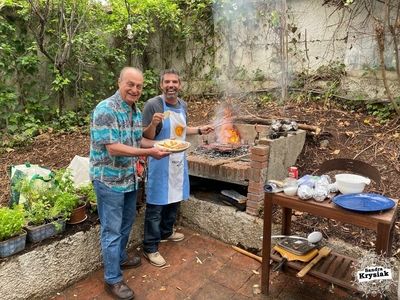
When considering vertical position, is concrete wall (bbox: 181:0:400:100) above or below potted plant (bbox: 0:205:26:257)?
above

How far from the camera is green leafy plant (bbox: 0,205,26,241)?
2.54m

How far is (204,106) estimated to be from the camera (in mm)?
7305

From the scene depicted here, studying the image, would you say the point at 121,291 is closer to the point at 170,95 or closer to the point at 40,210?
the point at 40,210

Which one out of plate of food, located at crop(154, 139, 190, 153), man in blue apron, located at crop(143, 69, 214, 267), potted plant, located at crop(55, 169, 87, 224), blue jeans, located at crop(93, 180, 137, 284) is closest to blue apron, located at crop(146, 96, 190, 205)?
man in blue apron, located at crop(143, 69, 214, 267)

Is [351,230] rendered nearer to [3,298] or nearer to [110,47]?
[3,298]

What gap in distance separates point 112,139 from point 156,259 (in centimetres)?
153

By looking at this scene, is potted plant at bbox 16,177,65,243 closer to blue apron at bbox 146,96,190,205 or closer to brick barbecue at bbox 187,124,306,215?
blue apron at bbox 146,96,190,205

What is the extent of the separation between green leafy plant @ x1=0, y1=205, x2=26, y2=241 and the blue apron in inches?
47.2

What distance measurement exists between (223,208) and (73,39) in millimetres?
5026

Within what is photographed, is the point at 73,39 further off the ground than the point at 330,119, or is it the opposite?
the point at 73,39

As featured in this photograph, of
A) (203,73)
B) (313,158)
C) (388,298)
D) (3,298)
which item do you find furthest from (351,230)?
(203,73)

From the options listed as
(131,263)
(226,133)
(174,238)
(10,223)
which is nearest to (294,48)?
(226,133)

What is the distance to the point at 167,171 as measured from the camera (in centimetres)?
328

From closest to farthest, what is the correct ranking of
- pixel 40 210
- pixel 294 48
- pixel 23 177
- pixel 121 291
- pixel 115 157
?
pixel 115 157
pixel 121 291
pixel 40 210
pixel 23 177
pixel 294 48
